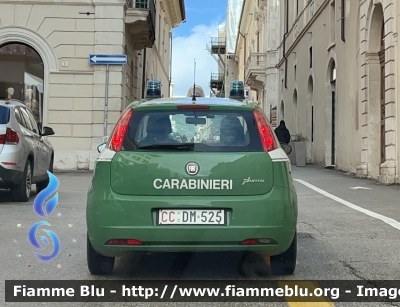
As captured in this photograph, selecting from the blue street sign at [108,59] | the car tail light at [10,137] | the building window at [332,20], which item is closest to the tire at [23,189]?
the car tail light at [10,137]

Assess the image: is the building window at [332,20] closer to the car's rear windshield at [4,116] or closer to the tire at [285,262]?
the car's rear windshield at [4,116]

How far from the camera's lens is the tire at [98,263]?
4641 mm

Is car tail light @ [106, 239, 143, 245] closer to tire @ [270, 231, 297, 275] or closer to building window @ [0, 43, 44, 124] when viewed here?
tire @ [270, 231, 297, 275]

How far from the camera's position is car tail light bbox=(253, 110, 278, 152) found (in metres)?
4.46

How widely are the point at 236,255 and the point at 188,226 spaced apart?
1461 mm

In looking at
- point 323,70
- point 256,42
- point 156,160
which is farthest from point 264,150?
point 256,42

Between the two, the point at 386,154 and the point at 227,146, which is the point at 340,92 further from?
the point at 227,146

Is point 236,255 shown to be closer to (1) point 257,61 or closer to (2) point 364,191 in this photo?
(2) point 364,191

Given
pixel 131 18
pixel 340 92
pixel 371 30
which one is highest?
pixel 131 18

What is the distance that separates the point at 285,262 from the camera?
4691 millimetres

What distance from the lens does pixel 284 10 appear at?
33188mm

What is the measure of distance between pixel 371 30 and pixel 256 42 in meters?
33.5

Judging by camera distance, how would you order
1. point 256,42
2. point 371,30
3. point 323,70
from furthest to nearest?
point 256,42 < point 323,70 < point 371,30

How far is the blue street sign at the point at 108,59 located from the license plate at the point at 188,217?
13925 millimetres
